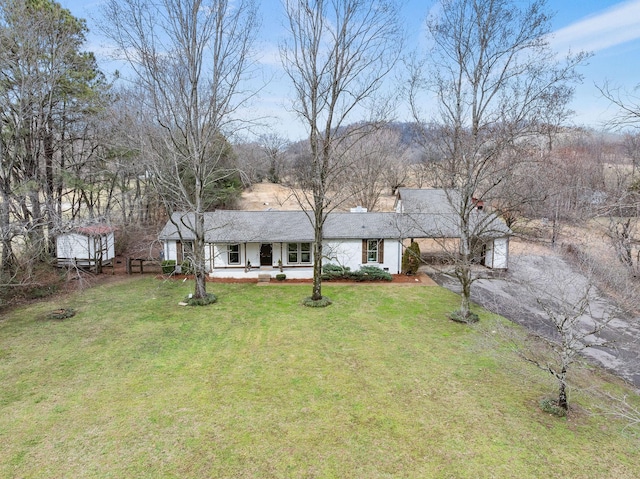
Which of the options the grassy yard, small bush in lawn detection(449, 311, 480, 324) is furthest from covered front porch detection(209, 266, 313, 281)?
small bush in lawn detection(449, 311, 480, 324)

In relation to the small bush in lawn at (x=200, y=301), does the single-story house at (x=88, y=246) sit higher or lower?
higher

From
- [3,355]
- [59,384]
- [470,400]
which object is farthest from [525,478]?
[3,355]

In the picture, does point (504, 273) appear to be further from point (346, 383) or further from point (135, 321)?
point (135, 321)

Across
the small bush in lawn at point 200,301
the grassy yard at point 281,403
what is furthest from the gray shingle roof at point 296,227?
the grassy yard at point 281,403

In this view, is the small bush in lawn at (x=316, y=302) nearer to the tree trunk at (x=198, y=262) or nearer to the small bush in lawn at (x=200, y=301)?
the small bush in lawn at (x=200, y=301)

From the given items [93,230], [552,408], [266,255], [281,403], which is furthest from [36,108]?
[552,408]

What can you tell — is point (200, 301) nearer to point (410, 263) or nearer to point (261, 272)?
point (261, 272)
